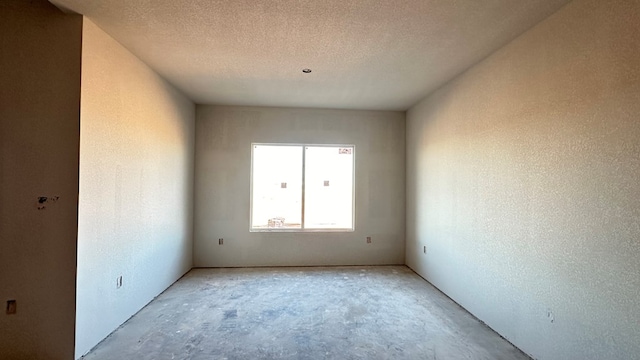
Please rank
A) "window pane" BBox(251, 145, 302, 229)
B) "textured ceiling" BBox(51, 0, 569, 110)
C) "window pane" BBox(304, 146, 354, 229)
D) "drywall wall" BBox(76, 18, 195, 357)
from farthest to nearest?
1. "window pane" BBox(304, 146, 354, 229)
2. "window pane" BBox(251, 145, 302, 229)
3. "drywall wall" BBox(76, 18, 195, 357)
4. "textured ceiling" BBox(51, 0, 569, 110)

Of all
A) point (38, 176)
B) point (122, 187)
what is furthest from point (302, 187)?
point (38, 176)

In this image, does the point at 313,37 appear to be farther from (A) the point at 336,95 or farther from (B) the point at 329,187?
(B) the point at 329,187

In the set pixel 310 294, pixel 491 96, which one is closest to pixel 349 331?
pixel 310 294

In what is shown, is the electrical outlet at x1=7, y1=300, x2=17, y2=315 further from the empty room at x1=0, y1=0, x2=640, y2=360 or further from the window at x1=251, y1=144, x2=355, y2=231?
the window at x1=251, y1=144, x2=355, y2=231

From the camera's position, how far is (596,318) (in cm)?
182

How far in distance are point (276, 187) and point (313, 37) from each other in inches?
116

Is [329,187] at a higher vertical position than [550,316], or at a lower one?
higher

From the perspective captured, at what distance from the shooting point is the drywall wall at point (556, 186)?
1.69 metres

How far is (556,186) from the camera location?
2.12 m

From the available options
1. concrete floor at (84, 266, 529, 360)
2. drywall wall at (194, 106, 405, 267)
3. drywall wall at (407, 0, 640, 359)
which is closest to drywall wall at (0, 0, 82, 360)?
concrete floor at (84, 266, 529, 360)

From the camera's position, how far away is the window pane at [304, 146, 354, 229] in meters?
5.09

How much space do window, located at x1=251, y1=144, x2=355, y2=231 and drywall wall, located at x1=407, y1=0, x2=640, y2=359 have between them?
2090mm

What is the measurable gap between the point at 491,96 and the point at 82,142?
3.63 metres

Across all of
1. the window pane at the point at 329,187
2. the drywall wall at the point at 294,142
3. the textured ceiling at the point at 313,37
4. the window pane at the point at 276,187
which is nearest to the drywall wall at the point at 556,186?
the textured ceiling at the point at 313,37
